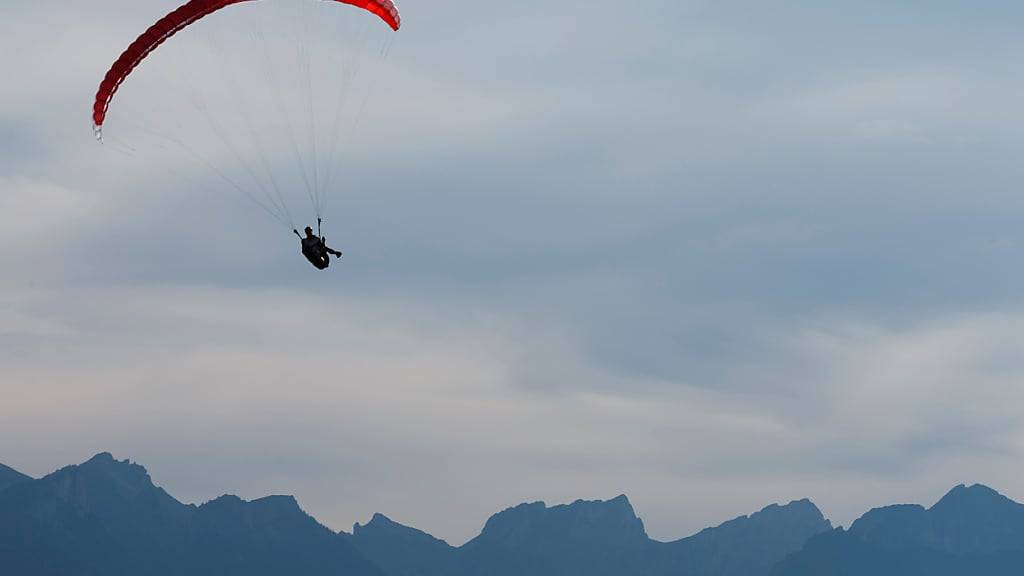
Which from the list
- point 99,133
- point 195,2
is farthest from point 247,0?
point 99,133

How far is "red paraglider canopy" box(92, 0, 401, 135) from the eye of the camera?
74.9 meters

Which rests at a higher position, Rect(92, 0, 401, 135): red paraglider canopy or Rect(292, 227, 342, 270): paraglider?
Rect(92, 0, 401, 135): red paraglider canopy

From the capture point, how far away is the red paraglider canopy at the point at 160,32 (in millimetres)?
74875

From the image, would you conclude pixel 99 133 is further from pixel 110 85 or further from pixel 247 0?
pixel 247 0

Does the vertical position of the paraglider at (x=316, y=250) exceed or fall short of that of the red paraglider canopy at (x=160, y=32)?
it falls short

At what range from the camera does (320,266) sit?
2931 inches

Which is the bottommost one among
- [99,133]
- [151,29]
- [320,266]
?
[320,266]

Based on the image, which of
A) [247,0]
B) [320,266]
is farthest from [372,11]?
[320,266]

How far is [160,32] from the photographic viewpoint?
76.7 meters

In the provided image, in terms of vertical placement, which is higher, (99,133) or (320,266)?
(99,133)

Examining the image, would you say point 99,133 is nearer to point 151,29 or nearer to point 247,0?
point 151,29

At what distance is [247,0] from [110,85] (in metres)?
11.4

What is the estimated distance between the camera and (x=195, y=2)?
2955 inches

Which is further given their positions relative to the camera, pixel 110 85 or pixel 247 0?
pixel 110 85
